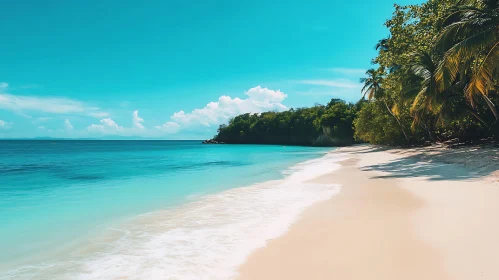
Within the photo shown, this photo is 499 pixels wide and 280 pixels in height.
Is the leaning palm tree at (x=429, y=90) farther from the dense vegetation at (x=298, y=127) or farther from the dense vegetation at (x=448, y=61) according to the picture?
the dense vegetation at (x=298, y=127)

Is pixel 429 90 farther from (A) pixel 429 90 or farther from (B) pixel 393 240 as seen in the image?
(B) pixel 393 240

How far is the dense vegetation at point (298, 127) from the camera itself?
57844 millimetres

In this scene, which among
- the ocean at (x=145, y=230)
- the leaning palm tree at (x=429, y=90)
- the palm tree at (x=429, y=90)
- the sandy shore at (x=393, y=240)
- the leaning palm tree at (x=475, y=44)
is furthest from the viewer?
the palm tree at (x=429, y=90)

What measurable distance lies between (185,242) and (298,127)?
7302 centimetres

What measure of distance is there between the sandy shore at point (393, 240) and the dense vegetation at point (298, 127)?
51335mm

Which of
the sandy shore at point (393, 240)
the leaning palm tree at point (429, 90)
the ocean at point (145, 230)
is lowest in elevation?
the ocean at point (145, 230)

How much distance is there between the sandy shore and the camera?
11.4 ft

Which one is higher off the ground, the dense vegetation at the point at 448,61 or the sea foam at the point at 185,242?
the dense vegetation at the point at 448,61

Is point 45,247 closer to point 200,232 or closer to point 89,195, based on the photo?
point 200,232

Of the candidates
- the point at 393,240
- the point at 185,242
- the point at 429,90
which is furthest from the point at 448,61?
the point at 185,242

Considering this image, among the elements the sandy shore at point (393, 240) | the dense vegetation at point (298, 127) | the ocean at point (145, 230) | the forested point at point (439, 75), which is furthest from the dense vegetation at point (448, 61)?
the dense vegetation at point (298, 127)

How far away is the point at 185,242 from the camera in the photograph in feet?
16.5

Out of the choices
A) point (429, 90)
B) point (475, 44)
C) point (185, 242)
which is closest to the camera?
point (185, 242)

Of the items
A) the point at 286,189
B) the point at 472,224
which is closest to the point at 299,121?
the point at 286,189
